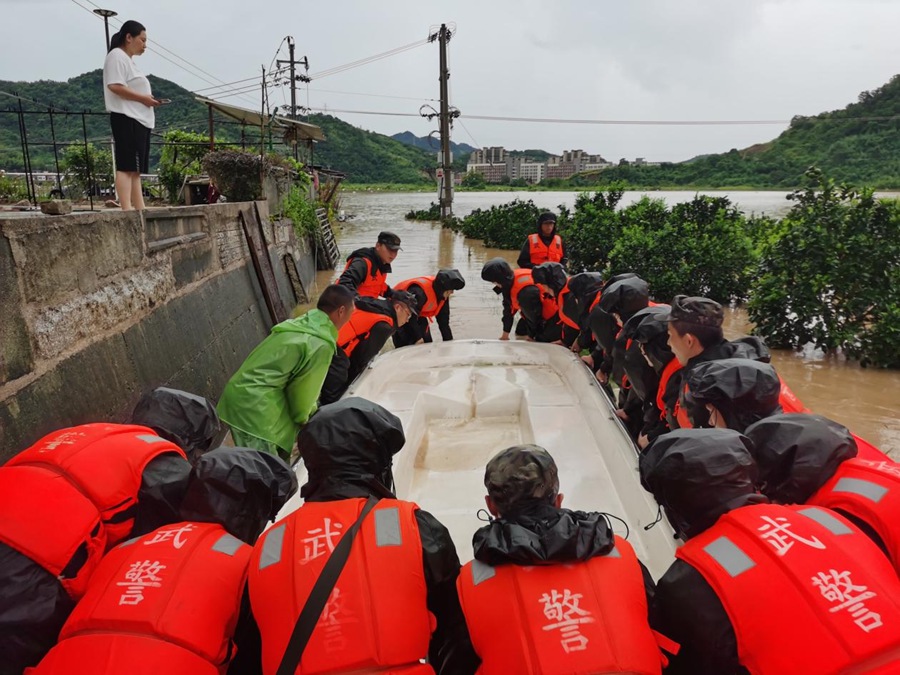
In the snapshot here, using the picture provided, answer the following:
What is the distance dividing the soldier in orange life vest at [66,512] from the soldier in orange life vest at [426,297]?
3271 mm

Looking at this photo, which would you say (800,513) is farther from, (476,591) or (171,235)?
(171,235)

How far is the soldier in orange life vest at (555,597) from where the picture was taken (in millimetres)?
1313

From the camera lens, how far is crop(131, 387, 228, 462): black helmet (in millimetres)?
2264

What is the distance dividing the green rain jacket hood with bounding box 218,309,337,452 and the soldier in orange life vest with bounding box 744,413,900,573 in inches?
79.5

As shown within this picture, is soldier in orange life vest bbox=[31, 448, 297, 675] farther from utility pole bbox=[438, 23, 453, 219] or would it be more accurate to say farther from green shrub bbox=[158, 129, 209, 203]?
utility pole bbox=[438, 23, 453, 219]

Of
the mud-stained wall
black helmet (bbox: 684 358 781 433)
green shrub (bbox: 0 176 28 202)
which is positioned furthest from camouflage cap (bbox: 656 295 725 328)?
green shrub (bbox: 0 176 28 202)

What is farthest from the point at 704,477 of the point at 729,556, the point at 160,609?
the point at 160,609

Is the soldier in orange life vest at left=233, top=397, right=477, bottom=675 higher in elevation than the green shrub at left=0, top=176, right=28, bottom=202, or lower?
lower

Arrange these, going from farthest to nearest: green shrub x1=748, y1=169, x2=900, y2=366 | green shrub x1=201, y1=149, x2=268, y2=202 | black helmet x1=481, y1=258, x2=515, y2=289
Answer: green shrub x1=201, y1=149, x2=268, y2=202, green shrub x1=748, y1=169, x2=900, y2=366, black helmet x1=481, y1=258, x2=515, y2=289

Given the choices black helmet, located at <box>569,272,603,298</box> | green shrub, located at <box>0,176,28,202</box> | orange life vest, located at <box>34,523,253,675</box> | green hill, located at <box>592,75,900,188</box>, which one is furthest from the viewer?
green hill, located at <box>592,75,900,188</box>

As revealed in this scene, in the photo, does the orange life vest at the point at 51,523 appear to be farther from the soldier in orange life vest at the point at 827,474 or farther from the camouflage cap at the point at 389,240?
the camouflage cap at the point at 389,240

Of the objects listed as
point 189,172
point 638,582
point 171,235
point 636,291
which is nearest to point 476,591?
point 638,582

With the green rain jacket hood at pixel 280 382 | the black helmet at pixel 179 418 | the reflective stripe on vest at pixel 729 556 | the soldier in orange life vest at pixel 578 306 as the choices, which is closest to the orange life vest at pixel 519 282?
the soldier in orange life vest at pixel 578 306

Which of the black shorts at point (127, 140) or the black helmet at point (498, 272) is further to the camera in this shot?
the black helmet at point (498, 272)
